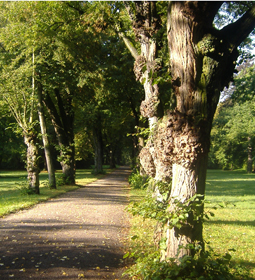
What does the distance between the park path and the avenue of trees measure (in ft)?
4.28

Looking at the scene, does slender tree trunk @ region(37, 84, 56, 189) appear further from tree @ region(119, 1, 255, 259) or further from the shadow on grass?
tree @ region(119, 1, 255, 259)

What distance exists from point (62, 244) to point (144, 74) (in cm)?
476

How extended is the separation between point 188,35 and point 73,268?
4197mm

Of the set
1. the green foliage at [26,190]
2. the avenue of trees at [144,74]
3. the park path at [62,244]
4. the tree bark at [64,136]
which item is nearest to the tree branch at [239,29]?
the avenue of trees at [144,74]

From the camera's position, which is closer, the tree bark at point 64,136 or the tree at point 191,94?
the tree at point 191,94

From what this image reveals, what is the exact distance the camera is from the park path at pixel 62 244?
489 centimetres

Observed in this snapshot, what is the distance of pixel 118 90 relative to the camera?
20172mm

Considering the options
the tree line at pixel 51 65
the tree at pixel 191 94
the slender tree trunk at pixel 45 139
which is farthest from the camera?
the slender tree trunk at pixel 45 139

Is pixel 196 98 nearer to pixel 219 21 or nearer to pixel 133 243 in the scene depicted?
pixel 133 243

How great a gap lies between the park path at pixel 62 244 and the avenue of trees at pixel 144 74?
1305 millimetres

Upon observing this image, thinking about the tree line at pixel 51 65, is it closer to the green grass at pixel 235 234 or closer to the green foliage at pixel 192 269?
the green grass at pixel 235 234

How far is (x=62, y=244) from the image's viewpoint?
6332 millimetres

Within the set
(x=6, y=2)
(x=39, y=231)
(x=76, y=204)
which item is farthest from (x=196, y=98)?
(x=6, y=2)

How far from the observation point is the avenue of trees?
4348mm
